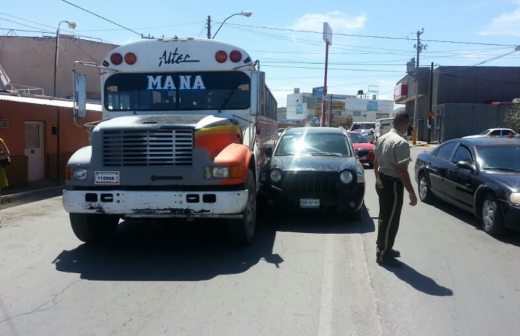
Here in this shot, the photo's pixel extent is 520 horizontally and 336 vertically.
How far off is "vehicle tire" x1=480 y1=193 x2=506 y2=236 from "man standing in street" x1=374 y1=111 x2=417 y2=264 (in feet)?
7.00

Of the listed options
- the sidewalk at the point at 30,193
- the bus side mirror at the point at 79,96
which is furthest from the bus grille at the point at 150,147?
the sidewalk at the point at 30,193

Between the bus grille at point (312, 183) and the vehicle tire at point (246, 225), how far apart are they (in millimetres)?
1330

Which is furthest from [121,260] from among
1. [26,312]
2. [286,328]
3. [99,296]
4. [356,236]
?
[356,236]

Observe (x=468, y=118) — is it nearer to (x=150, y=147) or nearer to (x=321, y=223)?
(x=321, y=223)

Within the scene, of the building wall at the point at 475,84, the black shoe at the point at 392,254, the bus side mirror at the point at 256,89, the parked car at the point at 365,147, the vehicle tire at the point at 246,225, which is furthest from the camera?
the building wall at the point at 475,84

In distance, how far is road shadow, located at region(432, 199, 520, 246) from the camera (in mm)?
7535

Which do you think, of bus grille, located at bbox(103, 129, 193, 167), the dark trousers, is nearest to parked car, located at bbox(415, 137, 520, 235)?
the dark trousers

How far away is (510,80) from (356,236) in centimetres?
4984

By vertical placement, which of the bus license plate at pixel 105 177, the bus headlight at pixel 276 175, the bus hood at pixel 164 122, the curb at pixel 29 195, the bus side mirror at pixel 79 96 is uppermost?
the bus side mirror at pixel 79 96

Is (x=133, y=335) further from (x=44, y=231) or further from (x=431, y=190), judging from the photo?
(x=431, y=190)

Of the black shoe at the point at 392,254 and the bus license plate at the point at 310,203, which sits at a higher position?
Result: the bus license plate at the point at 310,203

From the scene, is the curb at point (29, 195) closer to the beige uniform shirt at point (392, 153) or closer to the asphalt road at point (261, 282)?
the asphalt road at point (261, 282)

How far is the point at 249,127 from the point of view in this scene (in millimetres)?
7957

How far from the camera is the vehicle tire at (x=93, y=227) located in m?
6.84
